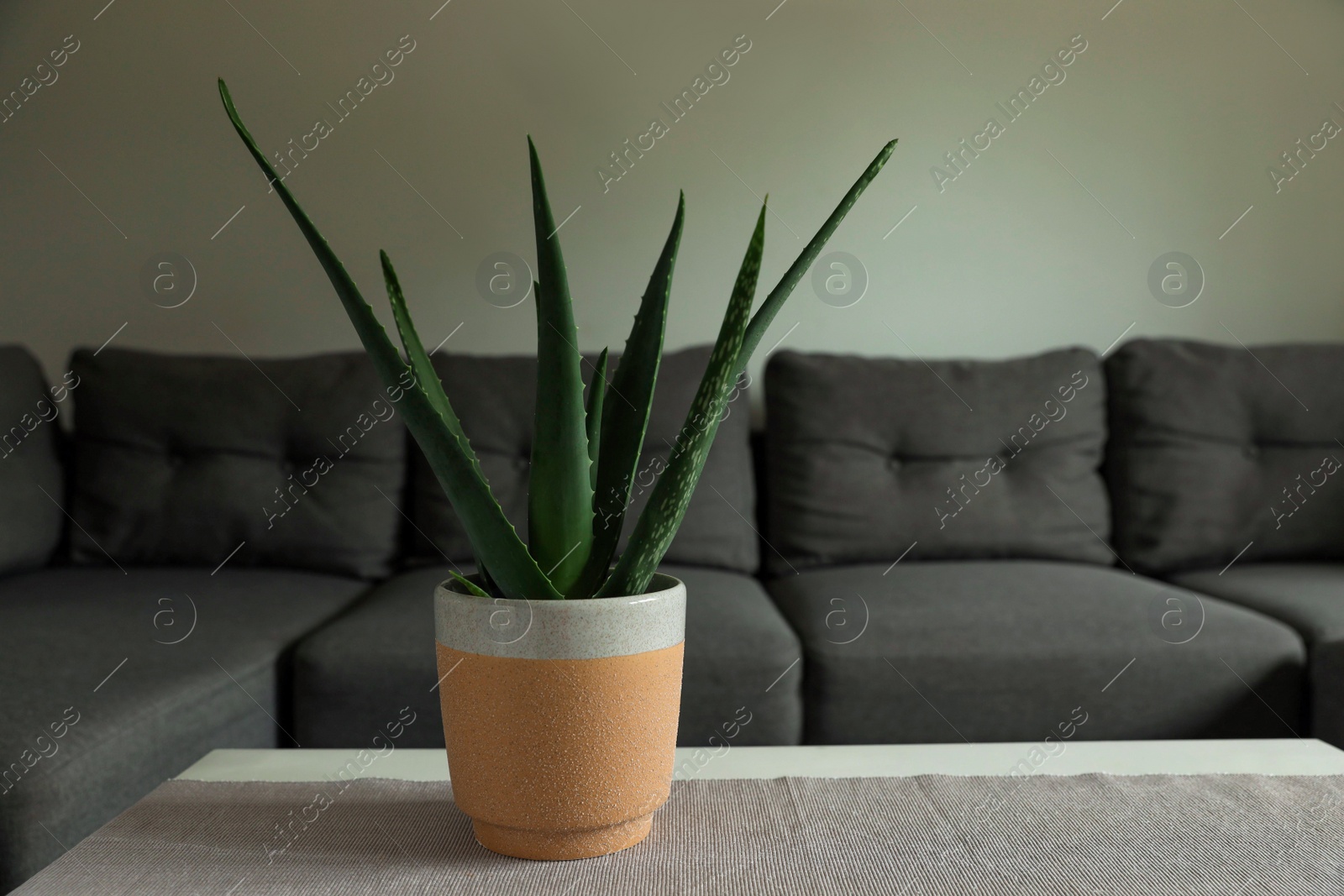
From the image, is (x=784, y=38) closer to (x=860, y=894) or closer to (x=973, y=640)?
(x=973, y=640)

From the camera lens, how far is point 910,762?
28.1 inches

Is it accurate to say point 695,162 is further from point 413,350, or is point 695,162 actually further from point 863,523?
point 413,350

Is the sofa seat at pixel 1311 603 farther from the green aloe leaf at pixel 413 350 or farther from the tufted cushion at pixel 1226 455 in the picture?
the green aloe leaf at pixel 413 350

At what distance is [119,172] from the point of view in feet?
7.59

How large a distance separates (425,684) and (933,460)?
3.63 feet

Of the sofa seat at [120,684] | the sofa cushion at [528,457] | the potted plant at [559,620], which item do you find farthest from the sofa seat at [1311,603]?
the sofa seat at [120,684]

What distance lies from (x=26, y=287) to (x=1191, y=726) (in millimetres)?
2646

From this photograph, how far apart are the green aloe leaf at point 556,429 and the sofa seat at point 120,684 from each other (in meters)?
0.69

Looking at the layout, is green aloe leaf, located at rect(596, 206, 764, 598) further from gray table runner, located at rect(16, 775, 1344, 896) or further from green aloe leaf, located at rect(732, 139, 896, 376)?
gray table runner, located at rect(16, 775, 1344, 896)

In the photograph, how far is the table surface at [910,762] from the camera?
0.69 metres

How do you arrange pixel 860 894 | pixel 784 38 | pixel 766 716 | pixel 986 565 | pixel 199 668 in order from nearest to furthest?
pixel 860 894 → pixel 199 668 → pixel 766 716 → pixel 986 565 → pixel 784 38

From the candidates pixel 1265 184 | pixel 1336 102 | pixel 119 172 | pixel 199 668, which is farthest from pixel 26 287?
pixel 1336 102

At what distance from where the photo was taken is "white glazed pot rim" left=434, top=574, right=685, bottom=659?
505 millimetres

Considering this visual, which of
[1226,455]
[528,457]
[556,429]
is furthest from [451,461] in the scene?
[1226,455]
